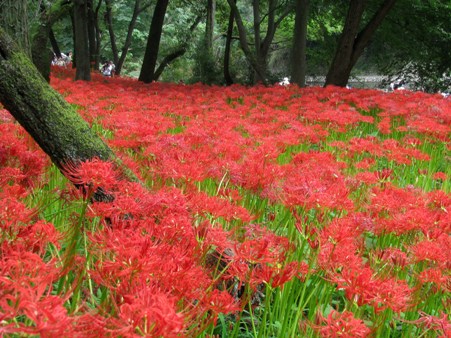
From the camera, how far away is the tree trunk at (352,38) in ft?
35.1

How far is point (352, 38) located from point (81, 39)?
5.59 m

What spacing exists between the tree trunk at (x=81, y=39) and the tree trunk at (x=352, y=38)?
5146 millimetres

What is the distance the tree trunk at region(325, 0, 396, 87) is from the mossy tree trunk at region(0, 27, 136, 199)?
9093mm

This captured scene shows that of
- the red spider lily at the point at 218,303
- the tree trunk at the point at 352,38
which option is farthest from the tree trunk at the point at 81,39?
the red spider lily at the point at 218,303

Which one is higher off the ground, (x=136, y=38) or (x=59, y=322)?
(x=136, y=38)

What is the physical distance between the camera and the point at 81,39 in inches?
425

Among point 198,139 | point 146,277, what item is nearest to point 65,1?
point 198,139

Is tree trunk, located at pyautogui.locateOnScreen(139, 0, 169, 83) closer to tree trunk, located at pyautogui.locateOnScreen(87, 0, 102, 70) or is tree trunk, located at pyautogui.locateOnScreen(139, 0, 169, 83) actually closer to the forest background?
the forest background

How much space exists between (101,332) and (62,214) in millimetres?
1687

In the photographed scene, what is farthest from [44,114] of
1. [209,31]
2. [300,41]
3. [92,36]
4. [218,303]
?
[92,36]

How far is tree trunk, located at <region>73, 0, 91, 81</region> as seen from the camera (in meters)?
10.4

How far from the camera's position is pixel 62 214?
2.53m

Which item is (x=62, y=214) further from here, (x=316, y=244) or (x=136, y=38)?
(x=136, y=38)

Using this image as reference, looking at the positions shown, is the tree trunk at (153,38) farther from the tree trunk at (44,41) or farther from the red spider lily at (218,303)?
the red spider lily at (218,303)
